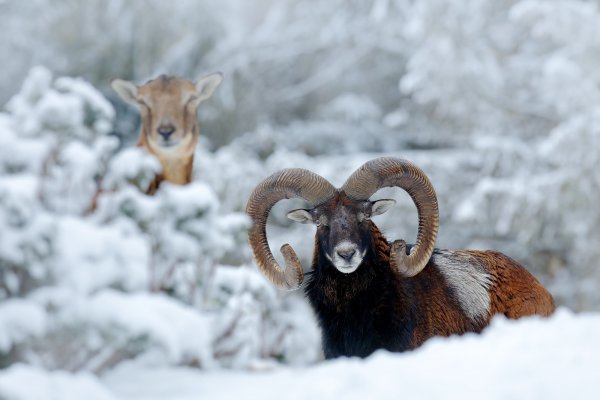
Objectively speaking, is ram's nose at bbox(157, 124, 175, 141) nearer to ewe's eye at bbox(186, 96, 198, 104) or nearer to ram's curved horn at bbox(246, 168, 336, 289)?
ewe's eye at bbox(186, 96, 198, 104)

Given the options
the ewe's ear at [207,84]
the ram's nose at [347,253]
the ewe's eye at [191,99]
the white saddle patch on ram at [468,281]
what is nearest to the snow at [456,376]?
the ram's nose at [347,253]

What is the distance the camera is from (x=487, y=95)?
18.7 meters

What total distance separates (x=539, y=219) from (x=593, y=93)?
8.00 feet

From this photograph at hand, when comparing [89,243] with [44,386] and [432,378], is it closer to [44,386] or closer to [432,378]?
[44,386]

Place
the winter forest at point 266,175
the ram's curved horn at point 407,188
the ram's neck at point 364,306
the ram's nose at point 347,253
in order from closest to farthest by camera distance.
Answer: the winter forest at point 266,175 → the ram's nose at point 347,253 → the ram's neck at point 364,306 → the ram's curved horn at point 407,188

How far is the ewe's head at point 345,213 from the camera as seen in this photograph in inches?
258

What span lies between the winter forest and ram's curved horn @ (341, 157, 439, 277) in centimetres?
110

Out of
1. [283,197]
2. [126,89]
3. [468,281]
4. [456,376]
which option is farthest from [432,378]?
[126,89]

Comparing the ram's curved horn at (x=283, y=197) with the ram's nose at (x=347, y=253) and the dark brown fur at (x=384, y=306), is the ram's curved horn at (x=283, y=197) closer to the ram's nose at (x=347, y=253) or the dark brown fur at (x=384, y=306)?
the dark brown fur at (x=384, y=306)

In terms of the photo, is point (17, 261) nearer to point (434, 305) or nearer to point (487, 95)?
point (434, 305)

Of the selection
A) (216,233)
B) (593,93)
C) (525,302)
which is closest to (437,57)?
(593,93)

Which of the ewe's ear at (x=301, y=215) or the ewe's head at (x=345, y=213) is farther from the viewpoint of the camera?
the ewe's ear at (x=301, y=215)

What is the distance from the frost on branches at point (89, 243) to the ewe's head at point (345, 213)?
1.05 m

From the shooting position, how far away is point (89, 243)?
13.1 feet
